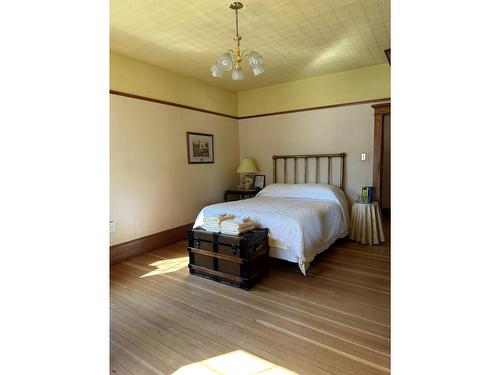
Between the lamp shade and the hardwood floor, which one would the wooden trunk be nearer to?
the hardwood floor

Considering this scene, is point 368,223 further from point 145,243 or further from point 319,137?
point 145,243

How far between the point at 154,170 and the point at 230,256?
1855 mm

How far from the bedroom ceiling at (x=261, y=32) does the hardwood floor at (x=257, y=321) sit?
8.37ft

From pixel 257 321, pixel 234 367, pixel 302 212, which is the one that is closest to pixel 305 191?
pixel 302 212

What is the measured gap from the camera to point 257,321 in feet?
6.50

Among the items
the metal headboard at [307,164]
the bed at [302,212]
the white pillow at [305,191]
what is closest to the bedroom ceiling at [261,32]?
the metal headboard at [307,164]

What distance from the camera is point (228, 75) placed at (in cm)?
425

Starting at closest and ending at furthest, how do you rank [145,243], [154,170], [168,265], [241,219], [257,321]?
[257,321], [241,219], [168,265], [145,243], [154,170]

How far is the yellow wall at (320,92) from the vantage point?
3.98 metres

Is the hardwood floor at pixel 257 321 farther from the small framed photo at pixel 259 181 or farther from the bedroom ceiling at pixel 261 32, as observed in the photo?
the bedroom ceiling at pixel 261 32

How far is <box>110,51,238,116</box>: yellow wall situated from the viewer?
3.34 m

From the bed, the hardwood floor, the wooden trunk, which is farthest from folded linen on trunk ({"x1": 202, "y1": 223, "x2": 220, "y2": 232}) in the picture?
the hardwood floor
